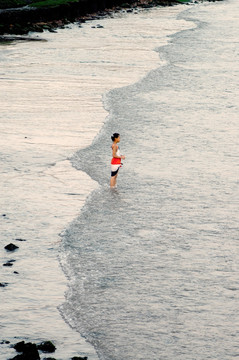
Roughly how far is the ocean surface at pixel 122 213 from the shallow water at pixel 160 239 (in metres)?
0.02

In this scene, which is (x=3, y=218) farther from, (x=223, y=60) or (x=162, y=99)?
(x=223, y=60)

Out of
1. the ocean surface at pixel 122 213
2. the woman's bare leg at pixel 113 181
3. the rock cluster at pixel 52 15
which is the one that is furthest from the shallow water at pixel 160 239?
the rock cluster at pixel 52 15

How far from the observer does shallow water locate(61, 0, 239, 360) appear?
7027mm

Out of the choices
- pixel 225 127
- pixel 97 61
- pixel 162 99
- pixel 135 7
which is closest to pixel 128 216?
pixel 225 127

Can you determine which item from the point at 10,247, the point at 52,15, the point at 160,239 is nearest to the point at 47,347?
the point at 10,247

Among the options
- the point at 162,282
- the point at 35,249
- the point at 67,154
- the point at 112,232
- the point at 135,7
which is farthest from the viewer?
the point at 135,7

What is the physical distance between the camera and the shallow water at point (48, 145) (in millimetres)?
7366

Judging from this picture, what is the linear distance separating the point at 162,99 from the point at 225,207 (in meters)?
7.16

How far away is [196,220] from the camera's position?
968 centimetres

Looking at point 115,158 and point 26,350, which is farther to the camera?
point 115,158

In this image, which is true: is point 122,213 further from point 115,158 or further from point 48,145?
point 48,145

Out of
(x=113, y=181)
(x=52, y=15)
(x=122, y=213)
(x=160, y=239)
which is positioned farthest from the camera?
(x=52, y=15)

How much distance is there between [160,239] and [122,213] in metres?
1.00

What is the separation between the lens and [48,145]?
12.9 metres
